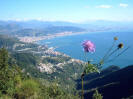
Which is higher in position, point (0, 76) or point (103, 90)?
point (0, 76)

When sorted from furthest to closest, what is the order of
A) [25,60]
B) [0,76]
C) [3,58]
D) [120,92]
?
[25,60], [120,92], [3,58], [0,76]

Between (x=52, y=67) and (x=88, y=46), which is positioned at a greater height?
(x=88, y=46)

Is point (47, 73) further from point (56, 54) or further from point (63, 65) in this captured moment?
point (56, 54)

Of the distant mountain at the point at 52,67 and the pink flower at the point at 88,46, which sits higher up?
the pink flower at the point at 88,46

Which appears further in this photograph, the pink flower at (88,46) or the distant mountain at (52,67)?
the distant mountain at (52,67)

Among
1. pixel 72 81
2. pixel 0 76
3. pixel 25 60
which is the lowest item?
pixel 72 81

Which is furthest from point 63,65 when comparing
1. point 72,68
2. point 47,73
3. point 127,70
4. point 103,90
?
point 103,90

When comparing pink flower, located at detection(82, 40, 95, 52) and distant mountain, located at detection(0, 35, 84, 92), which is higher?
pink flower, located at detection(82, 40, 95, 52)

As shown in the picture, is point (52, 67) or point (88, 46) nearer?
point (88, 46)

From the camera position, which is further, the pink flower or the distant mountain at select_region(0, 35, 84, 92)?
the distant mountain at select_region(0, 35, 84, 92)

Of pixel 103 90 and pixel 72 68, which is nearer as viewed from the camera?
pixel 103 90

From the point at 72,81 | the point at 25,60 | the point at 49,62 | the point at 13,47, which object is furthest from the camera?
the point at 13,47
